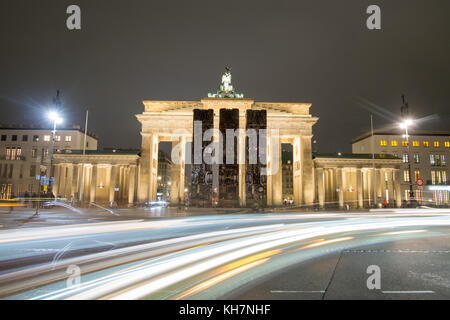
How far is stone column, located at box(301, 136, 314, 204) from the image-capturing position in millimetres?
49062

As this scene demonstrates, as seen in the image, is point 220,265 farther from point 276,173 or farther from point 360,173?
point 360,173

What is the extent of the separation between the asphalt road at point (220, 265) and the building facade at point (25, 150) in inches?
2875

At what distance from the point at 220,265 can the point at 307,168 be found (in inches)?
1784

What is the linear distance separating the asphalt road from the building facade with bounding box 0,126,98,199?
7303cm

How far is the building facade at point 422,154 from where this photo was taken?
68.3 metres

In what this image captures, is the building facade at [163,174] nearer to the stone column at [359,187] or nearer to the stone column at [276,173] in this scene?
the stone column at [276,173]

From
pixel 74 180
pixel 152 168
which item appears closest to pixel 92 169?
pixel 74 180

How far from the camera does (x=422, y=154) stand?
230 feet

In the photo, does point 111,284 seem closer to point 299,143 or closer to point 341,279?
point 341,279

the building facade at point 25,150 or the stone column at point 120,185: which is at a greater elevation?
the building facade at point 25,150

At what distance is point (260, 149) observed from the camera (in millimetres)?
48156

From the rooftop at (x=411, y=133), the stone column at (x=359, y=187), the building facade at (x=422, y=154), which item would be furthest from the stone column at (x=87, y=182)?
the rooftop at (x=411, y=133)

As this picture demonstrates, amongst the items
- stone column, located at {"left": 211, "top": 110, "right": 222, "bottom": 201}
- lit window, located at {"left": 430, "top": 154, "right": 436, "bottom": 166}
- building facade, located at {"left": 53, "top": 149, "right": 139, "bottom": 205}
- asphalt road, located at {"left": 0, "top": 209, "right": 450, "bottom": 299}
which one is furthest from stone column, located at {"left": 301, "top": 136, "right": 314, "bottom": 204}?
lit window, located at {"left": 430, "top": 154, "right": 436, "bottom": 166}
